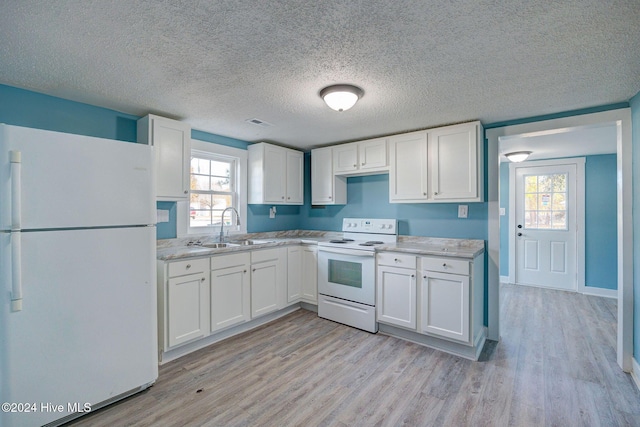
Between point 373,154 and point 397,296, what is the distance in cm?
169

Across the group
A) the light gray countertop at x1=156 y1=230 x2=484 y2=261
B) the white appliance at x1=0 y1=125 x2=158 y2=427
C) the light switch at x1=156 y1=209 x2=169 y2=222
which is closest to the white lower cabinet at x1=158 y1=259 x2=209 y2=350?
the light gray countertop at x1=156 y1=230 x2=484 y2=261

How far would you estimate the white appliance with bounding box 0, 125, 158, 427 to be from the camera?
5.15 ft

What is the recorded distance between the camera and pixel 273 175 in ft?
12.8

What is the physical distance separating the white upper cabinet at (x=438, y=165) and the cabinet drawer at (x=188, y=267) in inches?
84.6

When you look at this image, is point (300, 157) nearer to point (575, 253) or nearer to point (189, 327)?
point (189, 327)

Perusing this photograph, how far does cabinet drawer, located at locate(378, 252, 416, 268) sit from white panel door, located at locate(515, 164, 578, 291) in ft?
11.3

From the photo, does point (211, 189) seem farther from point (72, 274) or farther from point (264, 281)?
point (72, 274)

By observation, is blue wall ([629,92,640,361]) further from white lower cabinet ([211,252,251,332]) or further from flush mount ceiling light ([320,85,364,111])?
white lower cabinet ([211,252,251,332])

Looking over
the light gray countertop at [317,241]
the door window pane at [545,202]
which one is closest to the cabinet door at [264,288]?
the light gray countertop at [317,241]

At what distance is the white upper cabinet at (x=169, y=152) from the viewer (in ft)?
9.05

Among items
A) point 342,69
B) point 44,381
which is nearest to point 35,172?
point 44,381

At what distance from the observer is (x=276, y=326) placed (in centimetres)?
335

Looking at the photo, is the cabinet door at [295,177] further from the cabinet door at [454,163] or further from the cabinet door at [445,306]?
the cabinet door at [445,306]

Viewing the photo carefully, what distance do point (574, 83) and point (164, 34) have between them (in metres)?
2.73
